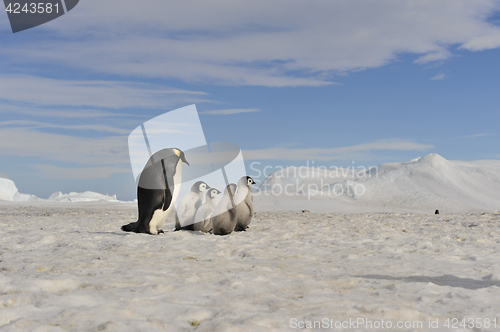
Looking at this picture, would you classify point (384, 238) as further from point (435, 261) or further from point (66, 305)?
point (66, 305)

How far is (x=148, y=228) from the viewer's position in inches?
318

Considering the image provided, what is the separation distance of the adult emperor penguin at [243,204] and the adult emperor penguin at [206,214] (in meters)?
0.52

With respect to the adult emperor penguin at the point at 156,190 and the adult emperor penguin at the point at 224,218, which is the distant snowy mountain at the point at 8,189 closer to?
the adult emperor penguin at the point at 156,190

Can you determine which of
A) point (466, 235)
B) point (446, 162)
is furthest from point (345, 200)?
point (466, 235)

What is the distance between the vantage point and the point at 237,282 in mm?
4055

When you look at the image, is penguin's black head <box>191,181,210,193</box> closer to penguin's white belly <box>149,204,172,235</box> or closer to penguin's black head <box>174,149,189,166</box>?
penguin's black head <box>174,149,189,166</box>

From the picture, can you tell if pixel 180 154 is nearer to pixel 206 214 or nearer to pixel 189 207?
pixel 189 207

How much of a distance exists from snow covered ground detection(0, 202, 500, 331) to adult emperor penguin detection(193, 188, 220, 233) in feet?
5.26

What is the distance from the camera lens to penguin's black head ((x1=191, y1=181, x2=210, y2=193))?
907 centimetres

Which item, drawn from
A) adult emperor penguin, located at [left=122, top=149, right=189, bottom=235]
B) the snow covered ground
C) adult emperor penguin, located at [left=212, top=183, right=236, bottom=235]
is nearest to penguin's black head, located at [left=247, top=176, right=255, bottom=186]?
adult emperor penguin, located at [left=212, top=183, right=236, bottom=235]

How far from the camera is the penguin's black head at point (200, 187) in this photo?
9.07 metres

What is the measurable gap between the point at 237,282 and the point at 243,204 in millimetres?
5141

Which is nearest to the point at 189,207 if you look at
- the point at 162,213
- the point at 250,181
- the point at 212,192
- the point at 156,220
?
the point at 212,192

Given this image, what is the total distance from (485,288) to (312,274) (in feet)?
5.71
